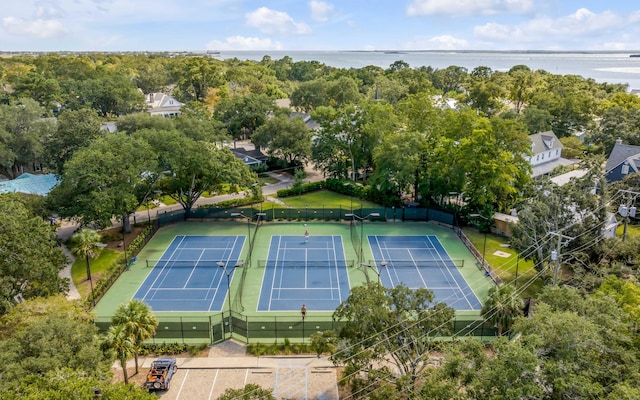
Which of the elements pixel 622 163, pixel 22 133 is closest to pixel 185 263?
pixel 22 133

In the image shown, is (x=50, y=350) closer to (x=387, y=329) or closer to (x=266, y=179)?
(x=387, y=329)

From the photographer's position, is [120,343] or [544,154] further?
[544,154]

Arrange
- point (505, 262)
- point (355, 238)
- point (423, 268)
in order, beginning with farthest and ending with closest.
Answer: point (355, 238) → point (505, 262) → point (423, 268)

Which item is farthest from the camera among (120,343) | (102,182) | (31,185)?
(31,185)

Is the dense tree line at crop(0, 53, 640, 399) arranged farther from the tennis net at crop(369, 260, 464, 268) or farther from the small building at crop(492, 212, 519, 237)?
the tennis net at crop(369, 260, 464, 268)

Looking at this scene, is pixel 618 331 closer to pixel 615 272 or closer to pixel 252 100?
pixel 615 272

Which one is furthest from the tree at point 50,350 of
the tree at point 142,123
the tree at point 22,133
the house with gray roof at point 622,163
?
the house with gray roof at point 622,163

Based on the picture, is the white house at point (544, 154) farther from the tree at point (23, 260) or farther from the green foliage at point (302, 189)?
the tree at point (23, 260)
